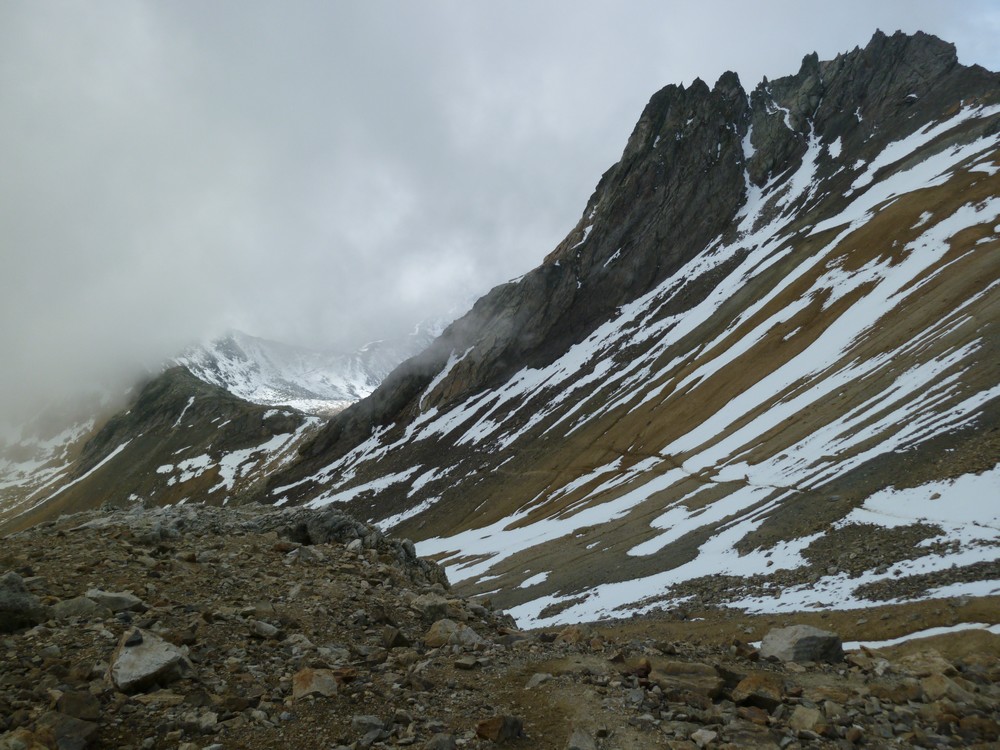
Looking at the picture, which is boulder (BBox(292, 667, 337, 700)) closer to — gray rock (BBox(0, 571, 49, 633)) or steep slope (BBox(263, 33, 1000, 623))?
gray rock (BBox(0, 571, 49, 633))

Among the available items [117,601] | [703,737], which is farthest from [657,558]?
[117,601]

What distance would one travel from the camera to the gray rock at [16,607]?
8.53 meters

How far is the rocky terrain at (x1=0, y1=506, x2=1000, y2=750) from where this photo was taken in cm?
702

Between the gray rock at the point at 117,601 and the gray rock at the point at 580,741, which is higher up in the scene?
the gray rock at the point at 117,601

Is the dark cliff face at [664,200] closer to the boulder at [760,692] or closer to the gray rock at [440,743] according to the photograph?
the boulder at [760,692]

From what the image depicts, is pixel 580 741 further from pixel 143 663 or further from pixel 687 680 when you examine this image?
pixel 143 663

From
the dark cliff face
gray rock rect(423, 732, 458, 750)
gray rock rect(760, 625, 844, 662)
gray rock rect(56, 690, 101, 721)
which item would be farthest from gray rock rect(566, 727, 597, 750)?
the dark cliff face

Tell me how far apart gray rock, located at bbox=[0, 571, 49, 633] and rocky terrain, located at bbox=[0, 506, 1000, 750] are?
0.02m

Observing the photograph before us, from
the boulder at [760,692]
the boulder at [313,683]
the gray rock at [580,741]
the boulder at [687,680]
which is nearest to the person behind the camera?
the gray rock at [580,741]

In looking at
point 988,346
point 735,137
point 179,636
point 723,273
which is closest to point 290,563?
point 179,636

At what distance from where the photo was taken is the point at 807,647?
37.3 feet

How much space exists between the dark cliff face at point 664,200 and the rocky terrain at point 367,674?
12308cm

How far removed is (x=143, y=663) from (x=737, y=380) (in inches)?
2654

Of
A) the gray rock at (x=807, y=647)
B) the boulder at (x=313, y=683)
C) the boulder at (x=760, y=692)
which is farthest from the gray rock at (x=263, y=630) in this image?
the gray rock at (x=807, y=647)
